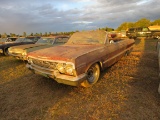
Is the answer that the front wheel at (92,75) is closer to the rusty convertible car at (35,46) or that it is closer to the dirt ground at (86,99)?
the dirt ground at (86,99)

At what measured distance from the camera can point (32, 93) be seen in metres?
3.98

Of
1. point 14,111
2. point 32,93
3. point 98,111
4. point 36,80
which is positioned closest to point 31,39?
point 36,80

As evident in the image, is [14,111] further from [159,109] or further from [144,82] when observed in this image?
[144,82]

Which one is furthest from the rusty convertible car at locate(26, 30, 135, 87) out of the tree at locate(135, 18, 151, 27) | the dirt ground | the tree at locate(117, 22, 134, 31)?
the tree at locate(135, 18, 151, 27)

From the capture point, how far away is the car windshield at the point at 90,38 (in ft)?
15.9

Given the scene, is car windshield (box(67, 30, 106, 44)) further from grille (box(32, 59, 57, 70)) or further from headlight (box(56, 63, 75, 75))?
headlight (box(56, 63, 75, 75))

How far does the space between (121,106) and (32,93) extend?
8.01ft

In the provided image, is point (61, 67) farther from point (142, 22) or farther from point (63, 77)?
point (142, 22)

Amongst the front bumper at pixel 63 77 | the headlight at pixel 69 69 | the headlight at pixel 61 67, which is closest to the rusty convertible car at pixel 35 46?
the front bumper at pixel 63 77

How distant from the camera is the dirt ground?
2887 millimetres

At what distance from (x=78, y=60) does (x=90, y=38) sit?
1918 millimetres

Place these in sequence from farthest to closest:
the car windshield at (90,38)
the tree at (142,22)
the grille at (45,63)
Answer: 1. the tree at (142,22)
2. the car windshield at (90,38)
3. the grille at (45,63)

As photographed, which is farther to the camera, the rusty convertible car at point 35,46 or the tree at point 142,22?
the tree at point 142,22

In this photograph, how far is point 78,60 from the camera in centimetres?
334
